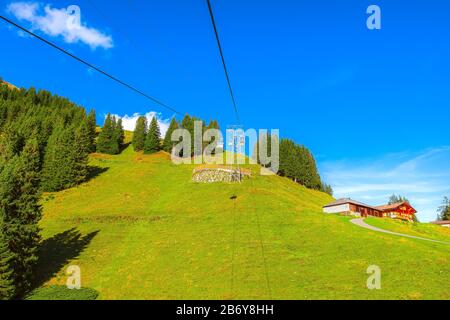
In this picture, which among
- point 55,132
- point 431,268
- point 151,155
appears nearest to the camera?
point 431,268

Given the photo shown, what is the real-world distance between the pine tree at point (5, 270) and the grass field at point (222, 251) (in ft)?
17.3

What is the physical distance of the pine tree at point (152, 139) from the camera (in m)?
116

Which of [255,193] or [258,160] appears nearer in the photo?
[255,193]

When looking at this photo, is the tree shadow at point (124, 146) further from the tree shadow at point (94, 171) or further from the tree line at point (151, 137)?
the tree shadow at point (94, 171)

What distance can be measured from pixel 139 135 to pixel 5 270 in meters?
95.3

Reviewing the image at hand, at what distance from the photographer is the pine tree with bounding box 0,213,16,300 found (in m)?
28.2

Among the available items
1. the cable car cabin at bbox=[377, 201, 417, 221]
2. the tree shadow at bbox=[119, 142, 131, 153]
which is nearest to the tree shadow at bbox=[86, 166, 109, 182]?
the tree shadow at bbox=[119, 142, 131, 153]

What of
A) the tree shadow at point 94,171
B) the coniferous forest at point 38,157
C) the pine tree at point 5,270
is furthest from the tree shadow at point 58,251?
the tree shadow at point 94,171

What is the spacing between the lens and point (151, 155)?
114 m

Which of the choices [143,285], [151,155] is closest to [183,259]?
[143,285]

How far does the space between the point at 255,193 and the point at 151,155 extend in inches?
2292

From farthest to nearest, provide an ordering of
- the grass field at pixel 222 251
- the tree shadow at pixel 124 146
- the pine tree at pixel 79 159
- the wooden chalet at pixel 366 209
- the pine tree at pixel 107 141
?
the tree shadow at pixel 124 146
the pine tree at pixel 107 141
the pine tree at pixel 79 159
the wooden chalet at pixel 366 209
the grass field at pixel 222 251
